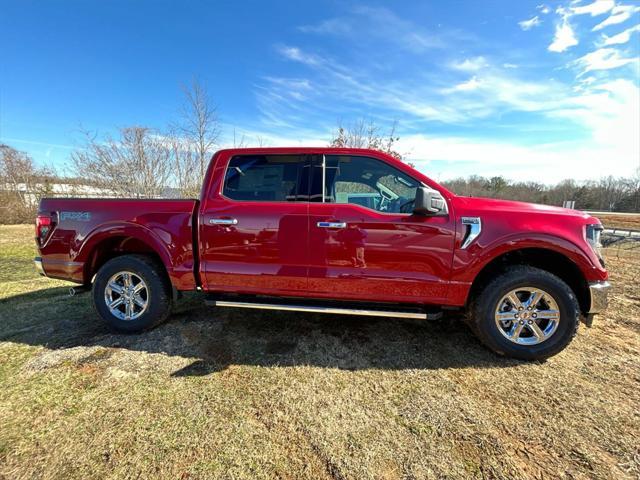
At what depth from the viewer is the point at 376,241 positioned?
2926mm

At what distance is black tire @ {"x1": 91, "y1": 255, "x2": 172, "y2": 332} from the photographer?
10.9ft

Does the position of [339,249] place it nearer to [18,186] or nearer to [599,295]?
[599,295]

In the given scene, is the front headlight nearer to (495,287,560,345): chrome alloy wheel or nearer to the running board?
(495,287,560,345): chrome alloy wheel

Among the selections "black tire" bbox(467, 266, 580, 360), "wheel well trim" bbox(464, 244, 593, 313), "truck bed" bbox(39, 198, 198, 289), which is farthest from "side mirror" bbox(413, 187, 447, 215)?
"truck bed" bbox(39, 198, 198, 289)

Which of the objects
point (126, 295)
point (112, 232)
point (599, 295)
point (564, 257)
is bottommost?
point (126, 295)

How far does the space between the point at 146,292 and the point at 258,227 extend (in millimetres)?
1511

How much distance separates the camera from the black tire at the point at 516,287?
111 inches

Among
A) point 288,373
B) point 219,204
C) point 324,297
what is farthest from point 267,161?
point 288,373

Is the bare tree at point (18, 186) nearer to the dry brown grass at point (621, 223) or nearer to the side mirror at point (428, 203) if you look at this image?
the side mirror at point (428, 203)

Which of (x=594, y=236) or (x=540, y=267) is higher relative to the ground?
(x=594, y=236)

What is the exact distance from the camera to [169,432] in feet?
6.65

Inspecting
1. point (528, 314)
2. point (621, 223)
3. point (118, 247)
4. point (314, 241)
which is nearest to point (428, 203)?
point (314, 241)

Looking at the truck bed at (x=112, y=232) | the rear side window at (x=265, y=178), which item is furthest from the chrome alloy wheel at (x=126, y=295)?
the rear side window at (x=265, y=178)

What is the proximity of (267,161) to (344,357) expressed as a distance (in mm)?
2136
